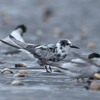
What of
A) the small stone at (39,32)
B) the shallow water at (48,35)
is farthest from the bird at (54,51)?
the small stone at (39,32)

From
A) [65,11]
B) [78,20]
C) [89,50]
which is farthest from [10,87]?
[65,11]

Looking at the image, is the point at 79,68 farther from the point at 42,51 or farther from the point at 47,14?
the point at 47,14

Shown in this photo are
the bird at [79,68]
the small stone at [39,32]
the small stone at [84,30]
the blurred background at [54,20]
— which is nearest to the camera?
the bird at [79,68]

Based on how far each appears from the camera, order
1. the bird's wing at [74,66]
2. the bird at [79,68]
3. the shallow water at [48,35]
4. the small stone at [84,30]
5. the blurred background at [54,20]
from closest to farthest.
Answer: the shallow water at [48,35] < the bird at [79,68] < the bird's wing at [74,66] < the blurred background at [54,20] < the small stone at [84,30]

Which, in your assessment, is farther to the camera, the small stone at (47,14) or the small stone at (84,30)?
the small stone at (47,14)

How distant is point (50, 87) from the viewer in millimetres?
5727

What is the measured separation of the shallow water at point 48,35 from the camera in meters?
5.30

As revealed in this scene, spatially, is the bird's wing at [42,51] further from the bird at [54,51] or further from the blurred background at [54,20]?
the blurred background at [54,20]

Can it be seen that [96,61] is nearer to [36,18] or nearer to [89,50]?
[89,50]

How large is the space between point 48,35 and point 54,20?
2800 mm

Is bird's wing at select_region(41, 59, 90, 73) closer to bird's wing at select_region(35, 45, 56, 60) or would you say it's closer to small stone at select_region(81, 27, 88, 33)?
bird's wing at select_region(35, 45, 56, 60)

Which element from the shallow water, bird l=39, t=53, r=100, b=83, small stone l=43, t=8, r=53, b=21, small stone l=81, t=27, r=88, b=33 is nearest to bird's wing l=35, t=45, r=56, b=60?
the shallow water

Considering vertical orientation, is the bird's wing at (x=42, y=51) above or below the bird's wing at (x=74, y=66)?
→ above

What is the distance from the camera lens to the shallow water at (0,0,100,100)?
17.4 ft
